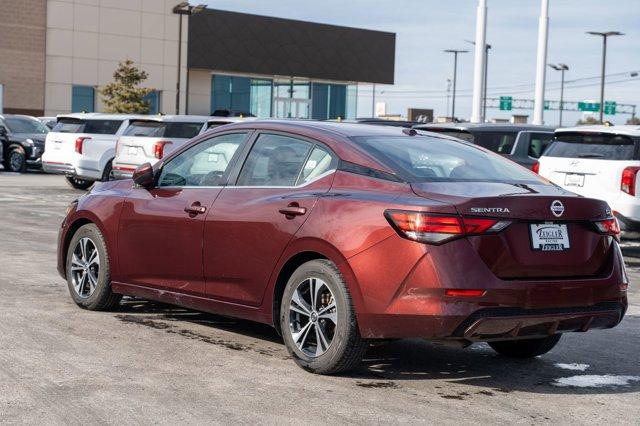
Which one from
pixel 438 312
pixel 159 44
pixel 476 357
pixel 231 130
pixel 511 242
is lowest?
pixel 476 357

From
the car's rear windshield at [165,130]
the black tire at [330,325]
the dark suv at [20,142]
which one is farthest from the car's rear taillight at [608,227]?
the dark suv at [20,142]

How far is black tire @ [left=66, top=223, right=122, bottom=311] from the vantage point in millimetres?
8836

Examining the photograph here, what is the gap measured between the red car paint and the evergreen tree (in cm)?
4828

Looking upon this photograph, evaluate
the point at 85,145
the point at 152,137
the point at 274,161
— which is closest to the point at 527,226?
the point at 274,161

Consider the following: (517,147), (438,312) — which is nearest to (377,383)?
(438,312)

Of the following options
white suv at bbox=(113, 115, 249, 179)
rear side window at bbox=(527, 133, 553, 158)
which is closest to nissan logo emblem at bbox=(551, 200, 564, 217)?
rear side window at bbox=(527, 133, 553, 158)

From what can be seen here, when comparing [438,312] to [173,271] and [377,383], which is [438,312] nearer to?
[377,383]

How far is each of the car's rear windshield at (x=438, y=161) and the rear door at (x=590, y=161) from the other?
23.3 ft

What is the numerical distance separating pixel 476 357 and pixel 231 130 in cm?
232

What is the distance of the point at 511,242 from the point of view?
646 cm

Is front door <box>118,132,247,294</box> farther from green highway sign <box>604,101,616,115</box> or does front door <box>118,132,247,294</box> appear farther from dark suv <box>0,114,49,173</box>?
green highway sign <box>604,101,616,115</box>

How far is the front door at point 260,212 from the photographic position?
283 inches

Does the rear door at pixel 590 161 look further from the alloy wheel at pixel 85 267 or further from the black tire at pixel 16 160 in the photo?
the black tire at pixel 16 160

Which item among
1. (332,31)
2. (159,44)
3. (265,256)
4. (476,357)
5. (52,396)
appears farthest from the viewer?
(332,31)
